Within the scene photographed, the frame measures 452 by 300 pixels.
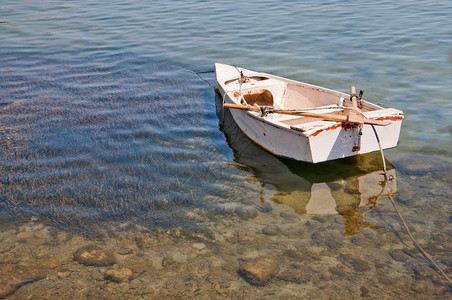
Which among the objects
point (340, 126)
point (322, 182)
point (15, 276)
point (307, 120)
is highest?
point (340, 126)

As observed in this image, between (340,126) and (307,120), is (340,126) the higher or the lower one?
the higher one

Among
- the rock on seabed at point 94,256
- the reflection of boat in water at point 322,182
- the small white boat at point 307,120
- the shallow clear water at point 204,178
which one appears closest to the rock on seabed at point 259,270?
the shallow clear water at point 204,178

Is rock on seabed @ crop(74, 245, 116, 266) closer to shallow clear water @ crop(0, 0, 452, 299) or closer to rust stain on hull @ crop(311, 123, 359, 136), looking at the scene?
shallow clear water @ crop(0, 0, 452, 299)

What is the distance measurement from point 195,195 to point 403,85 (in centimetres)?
684

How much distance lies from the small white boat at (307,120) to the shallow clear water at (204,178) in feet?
1.72

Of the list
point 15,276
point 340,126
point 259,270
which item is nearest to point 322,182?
point 340,126

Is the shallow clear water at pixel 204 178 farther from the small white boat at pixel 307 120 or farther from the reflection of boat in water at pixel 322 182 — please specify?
the small white boat at pixel 307 120

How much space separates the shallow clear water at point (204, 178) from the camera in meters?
6.40

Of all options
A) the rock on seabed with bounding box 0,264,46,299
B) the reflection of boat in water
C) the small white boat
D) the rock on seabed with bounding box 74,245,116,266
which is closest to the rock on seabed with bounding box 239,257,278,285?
the reflection of boat in water

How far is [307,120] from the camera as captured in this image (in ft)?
32.2

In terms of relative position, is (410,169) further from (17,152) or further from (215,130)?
(17,152)

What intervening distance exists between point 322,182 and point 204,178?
2090 mm

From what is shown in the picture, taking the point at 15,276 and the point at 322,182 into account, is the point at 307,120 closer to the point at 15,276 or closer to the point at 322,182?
the point at 322,182

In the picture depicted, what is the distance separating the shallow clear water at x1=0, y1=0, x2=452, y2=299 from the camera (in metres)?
6.40
